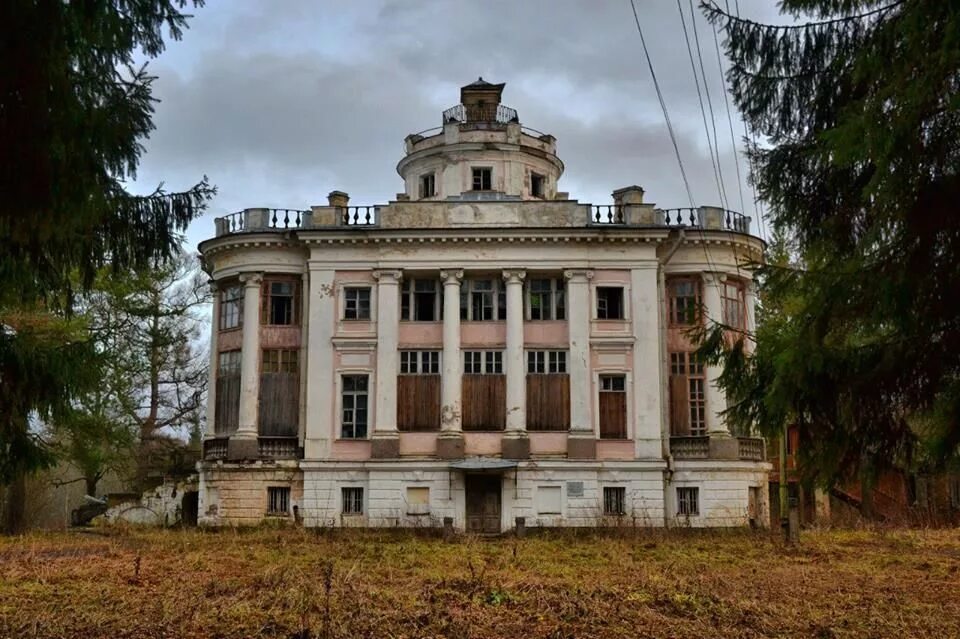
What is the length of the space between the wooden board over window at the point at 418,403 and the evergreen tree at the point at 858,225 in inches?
874

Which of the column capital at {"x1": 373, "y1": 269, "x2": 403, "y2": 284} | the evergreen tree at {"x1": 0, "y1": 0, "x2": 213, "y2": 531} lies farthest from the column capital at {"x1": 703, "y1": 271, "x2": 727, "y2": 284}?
the evergreen tree at {"x1": 0, "y1": 0, "x2": 213, "y2": 531}

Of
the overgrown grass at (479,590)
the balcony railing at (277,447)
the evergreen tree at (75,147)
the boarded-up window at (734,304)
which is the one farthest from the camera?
the boarded-up window at (734,304)

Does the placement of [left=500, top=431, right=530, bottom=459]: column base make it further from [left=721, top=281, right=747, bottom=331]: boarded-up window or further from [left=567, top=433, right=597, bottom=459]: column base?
[left=721, top=281, right=747, bottom=331]: boarded-up window

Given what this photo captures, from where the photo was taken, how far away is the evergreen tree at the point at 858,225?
7016 mm

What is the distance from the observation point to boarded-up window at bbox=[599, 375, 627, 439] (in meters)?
31.1

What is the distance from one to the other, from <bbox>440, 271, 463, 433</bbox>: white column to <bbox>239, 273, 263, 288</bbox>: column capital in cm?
600

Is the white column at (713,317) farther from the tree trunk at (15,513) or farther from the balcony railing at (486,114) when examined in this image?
the tree trunk at (15,513)

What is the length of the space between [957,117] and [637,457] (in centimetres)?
2428

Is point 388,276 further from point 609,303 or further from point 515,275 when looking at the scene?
point 609,303

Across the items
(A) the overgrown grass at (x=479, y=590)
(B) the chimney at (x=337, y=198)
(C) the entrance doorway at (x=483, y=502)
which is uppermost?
(B) the chimney at (x=337, y=198)

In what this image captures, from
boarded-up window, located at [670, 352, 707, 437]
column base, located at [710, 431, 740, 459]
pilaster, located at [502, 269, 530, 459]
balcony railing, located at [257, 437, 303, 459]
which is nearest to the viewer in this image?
pilaster, located at [502, 269, 530, 459]

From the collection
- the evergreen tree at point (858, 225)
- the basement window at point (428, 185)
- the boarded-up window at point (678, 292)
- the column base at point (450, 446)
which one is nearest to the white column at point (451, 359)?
the column base at point (450, 446)

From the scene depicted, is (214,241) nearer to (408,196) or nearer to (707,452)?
(408,196)

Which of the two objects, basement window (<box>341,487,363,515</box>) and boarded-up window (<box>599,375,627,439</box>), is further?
boarded-up window (<box>599,375,627,439</box>)
